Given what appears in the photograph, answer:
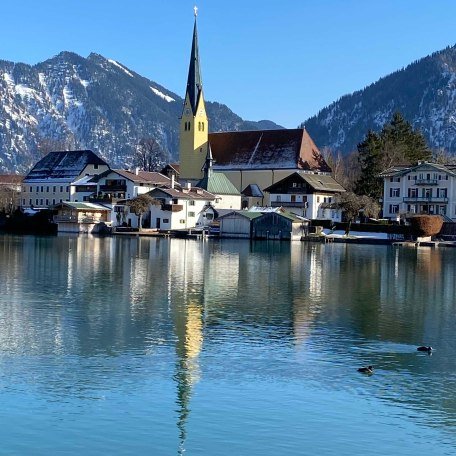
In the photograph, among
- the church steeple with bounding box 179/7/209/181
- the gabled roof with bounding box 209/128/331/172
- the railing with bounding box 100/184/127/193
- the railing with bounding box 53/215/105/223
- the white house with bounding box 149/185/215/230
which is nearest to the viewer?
the white house with bounding box 149/185/215/230

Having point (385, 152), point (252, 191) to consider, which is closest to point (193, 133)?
point (252, 191)

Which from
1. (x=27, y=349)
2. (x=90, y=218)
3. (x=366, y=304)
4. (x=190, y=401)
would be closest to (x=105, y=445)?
(x=190, y=401)

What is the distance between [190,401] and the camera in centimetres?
1448

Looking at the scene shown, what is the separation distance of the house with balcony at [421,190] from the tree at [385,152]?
2896mm

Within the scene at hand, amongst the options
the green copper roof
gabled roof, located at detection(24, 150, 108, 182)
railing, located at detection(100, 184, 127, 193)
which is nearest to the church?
the green copper roof

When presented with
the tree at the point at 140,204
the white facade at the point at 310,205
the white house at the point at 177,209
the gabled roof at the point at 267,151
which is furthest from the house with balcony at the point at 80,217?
the gabled roof at the point at 267,151

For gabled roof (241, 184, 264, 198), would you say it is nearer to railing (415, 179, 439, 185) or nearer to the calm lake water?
railing (415, 179, 439, 185)

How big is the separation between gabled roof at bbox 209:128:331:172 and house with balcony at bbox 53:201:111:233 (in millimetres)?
20296

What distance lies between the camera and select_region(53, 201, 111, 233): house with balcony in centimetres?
7794

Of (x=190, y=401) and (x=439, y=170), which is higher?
(x=439, y=170)

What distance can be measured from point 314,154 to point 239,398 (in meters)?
78.6

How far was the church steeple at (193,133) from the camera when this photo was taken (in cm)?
9400

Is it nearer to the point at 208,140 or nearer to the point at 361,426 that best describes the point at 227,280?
the point at 361,426

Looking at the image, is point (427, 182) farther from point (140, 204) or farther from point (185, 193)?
point (140, 204)
